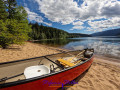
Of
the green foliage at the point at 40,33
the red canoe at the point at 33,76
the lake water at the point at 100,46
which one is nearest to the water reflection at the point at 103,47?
the lake water at the point at 100,46

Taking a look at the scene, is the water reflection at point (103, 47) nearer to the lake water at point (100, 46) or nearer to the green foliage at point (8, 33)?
the lake water at point (100, 46)

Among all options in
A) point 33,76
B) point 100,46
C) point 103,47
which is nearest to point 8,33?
point 33,76

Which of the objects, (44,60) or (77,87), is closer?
(77,87)

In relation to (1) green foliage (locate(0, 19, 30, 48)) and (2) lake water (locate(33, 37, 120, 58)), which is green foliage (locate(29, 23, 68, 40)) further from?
(1) green foliage (locate(0, 19, 30, 48))

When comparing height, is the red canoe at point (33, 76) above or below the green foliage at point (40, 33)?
below

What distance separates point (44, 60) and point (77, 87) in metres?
2.62

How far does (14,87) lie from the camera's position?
60.7 inches

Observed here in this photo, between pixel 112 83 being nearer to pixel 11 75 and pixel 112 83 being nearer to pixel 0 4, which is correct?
pixel 11 75

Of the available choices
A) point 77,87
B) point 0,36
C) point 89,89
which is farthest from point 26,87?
point 0,36

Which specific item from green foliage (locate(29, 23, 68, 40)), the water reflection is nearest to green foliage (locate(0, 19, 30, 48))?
the water reflection

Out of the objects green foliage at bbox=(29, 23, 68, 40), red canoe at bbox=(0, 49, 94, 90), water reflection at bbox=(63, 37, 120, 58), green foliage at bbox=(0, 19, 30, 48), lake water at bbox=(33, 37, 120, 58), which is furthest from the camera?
green foliage at bbox=(29, 23, 68, 40)

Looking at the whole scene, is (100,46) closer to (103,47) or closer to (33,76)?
(103,47)

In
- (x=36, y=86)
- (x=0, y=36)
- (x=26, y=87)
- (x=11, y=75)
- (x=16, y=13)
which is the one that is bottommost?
(x=11, y=75)

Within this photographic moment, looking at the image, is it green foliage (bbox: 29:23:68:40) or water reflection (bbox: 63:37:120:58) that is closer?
water reflection (bbox: 63:37:120:58)
